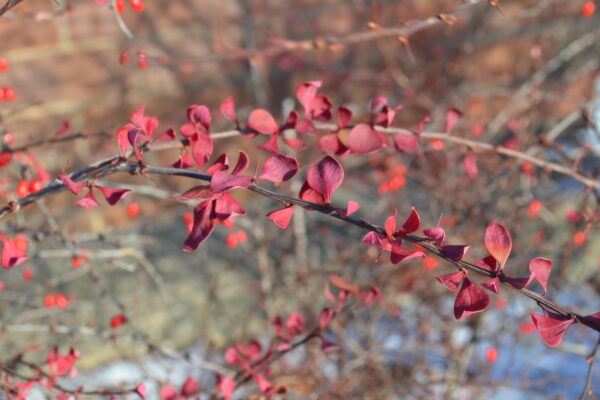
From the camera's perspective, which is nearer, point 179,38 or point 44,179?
point 44,179

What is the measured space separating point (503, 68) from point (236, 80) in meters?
1.04

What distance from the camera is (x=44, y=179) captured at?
3.67 ft

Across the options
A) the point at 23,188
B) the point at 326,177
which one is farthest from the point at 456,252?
the point at 23,188

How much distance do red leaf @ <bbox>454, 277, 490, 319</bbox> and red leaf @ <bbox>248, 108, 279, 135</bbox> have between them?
32cm

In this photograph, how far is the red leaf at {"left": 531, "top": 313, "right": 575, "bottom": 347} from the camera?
0.62 metres

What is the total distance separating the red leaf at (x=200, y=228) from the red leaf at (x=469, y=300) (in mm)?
232

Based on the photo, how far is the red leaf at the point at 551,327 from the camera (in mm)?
616

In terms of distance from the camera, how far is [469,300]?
24.6 inches

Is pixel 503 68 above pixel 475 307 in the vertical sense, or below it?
below

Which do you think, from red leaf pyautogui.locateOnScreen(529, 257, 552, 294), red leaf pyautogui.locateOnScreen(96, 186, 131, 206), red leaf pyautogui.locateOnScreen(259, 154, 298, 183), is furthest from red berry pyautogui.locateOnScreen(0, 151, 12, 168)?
red leaf pyautogui.locateOnScreen(529, 257, 552, 294)

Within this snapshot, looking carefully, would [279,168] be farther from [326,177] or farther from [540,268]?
[540,268]

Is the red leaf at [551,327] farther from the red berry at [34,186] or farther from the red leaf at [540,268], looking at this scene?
the red berry at [34,186]

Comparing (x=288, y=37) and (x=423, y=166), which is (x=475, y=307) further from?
(x=288, y=37)

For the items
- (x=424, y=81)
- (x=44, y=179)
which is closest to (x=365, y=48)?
(x=424, y=81)
